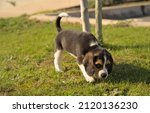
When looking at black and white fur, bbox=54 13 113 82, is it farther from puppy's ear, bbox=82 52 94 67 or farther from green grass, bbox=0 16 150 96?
green grass, bbox=0 16 150 96

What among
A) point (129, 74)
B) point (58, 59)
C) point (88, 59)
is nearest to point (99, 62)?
point (88, 59)

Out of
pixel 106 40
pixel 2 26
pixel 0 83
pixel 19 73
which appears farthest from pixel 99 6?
pixel 2 26

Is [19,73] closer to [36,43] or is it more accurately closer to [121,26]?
[36,43]

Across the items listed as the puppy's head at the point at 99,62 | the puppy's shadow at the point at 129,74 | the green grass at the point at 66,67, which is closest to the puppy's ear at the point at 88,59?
the puppy's head at the point at 99,62

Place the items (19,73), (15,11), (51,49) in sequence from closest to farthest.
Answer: (19,73)
(51,49)
(15,11)

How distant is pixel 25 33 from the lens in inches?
515

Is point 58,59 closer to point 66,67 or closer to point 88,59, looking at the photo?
point 66,67

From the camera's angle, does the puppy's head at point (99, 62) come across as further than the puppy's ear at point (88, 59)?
No

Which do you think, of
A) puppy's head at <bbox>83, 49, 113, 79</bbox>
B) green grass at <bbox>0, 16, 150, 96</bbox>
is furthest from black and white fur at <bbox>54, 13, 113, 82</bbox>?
green grass at <bbox>0, 16, 150, 96</bbox>

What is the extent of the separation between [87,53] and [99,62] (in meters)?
0.41

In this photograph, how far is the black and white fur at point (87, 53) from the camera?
6363mm

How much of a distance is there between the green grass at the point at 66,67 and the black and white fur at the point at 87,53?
298mm

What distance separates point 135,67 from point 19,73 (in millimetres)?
2233

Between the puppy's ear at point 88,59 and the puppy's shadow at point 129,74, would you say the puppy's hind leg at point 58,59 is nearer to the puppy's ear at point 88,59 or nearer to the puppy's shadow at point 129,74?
the puppy's shadow at point 129,74
